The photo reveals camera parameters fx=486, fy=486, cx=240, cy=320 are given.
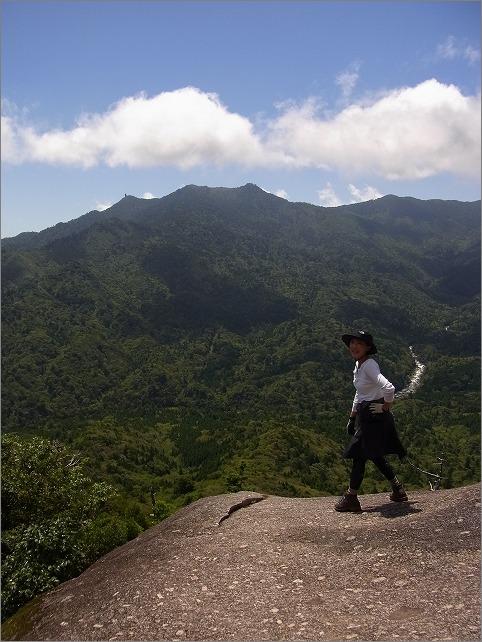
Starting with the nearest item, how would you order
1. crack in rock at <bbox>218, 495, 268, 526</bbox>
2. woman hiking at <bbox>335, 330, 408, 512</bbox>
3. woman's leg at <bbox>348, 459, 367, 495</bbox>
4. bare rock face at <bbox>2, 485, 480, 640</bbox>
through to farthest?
bare rock face at <bbox>2, 485, 480, 640</bbox>, woman hiking at <bbox>335, 330, 408, 512</bbox>, woman's leg at <bbox>348, 459, 367, 495</bbox>, crack in rock at <bbox>218, 495, 268, 526</bbox>

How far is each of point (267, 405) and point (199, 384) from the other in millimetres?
32221

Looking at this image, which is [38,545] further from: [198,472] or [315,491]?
[198,472]

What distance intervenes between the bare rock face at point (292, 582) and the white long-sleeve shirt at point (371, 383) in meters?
2.25

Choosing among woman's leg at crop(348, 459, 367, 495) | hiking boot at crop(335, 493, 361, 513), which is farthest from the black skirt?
hiking boot at crop(335, 493, 361, 513)

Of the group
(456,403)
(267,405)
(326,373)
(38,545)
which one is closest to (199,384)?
(267,405)

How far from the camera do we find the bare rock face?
607cm

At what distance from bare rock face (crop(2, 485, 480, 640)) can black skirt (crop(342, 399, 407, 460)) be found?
1201 mm

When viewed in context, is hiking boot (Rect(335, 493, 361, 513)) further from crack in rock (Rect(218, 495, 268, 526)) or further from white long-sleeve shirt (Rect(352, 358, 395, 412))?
crack in rock (Rect(218, 495, 268, 526))

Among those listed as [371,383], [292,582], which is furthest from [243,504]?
[371,383]

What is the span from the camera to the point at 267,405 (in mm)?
165250

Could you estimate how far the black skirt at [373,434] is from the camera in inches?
368

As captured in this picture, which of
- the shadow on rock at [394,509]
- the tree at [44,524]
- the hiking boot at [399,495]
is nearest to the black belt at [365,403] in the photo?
the hiking boot at [399,495]

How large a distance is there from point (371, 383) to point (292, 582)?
3758 mm

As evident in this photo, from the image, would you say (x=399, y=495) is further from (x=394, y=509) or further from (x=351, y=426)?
(x=351, y=426)
